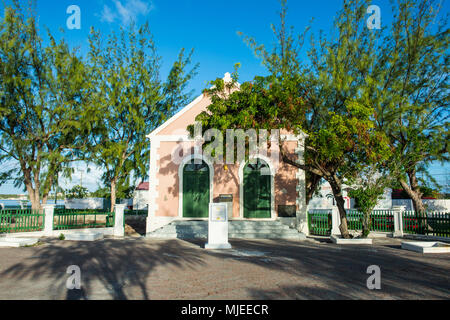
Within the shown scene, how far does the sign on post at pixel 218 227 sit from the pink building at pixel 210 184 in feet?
17.9

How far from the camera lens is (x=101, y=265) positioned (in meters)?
7.22

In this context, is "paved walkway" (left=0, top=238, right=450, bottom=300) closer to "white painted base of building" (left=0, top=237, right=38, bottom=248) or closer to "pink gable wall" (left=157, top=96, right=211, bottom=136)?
"white painted base of building" (left=0, top=237, right=38, bottom=248)

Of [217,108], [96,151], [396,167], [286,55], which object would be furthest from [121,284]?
[96,151]

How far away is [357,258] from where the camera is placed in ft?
28.0

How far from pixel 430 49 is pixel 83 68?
59.7 ft

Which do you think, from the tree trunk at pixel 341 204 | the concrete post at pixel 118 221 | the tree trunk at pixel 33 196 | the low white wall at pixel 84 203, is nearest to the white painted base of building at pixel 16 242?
the concrete post at pixel 118 221

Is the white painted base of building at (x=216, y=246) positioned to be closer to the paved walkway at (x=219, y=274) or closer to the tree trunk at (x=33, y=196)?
the paved walkway at (x=219, y=274)

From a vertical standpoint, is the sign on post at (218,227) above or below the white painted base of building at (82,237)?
above

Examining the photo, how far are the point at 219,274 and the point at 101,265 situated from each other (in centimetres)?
289

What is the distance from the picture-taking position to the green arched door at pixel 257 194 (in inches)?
628

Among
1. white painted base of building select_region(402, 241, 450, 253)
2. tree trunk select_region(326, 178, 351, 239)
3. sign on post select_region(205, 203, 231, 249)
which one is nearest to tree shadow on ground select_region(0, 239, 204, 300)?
sign on post select_region(205, 203, 231, 249)

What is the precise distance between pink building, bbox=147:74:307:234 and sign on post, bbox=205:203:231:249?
5.47m

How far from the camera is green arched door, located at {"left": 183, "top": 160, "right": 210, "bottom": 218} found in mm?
16188

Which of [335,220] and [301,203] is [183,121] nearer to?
[301,203]
